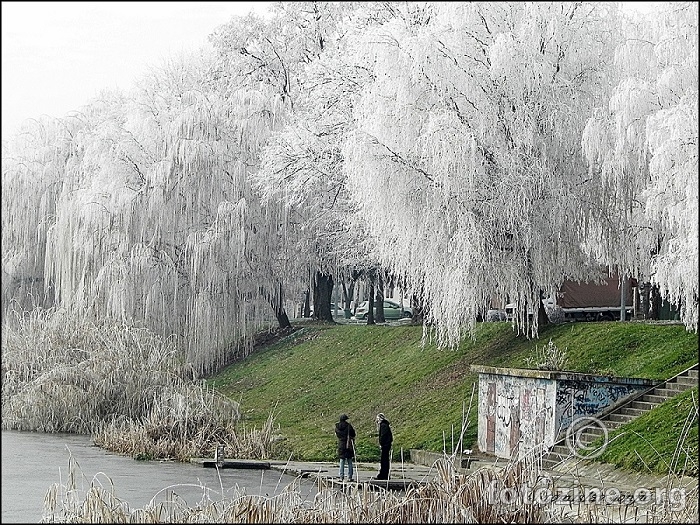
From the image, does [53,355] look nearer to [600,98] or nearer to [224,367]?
[224,367]

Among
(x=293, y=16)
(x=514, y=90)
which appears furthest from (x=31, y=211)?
(x=514, y=90)

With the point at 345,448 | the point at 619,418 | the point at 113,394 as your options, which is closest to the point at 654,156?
the point at 619,418

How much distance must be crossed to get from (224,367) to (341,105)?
13809 millimetres

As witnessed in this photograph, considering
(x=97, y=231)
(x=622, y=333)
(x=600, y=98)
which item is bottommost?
(x=622, y=333)

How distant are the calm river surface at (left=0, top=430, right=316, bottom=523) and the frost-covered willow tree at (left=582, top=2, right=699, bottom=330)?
8987 millimetres

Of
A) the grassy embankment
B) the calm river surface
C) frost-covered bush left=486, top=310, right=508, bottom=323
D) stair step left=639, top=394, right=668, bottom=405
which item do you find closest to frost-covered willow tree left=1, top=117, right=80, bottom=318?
the grassy embankment

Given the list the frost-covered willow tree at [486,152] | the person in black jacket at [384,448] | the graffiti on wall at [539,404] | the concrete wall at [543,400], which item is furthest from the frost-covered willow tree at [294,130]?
the person in black jacket at [384,448]

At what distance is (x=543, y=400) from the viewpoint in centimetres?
2556

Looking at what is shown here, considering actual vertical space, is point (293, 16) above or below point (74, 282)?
above

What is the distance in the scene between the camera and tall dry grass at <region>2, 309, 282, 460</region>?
30.0 m

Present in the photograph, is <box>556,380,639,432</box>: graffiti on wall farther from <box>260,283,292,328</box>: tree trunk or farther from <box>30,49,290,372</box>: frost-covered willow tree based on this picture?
<box>260,283,292,328</box>: tree trunk

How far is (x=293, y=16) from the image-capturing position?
4884cm

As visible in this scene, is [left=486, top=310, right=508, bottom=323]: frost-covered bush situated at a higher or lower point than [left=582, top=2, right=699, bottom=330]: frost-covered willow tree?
lower

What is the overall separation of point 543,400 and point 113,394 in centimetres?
1412
